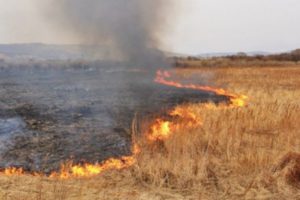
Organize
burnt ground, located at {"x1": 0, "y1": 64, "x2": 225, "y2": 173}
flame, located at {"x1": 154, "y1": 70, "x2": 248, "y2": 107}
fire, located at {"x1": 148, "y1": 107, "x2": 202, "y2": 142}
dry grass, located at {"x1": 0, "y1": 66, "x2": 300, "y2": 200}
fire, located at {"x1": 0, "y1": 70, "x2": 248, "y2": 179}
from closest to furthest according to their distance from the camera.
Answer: dry grass, located at {"x1": 0, "y1": 66, "x2": 300, "y2": 200}, fire, located at {"x1": 0, "y1": 70, "x2": 248, "y2": 179}, burnt ground, located at {"x1": 0, "y1": 64, "x2": 225, "y2": 173}, fire, located at {"x1": 148, "y1": 107, "x2": 202, "y2": 142}, flame, located at {"x1": 154, "y1": 70, "x2": 248, "y2": 107}

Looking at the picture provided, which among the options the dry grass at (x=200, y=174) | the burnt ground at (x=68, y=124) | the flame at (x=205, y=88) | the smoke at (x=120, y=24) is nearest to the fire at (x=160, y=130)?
the dry grass at (x=200, y=174)

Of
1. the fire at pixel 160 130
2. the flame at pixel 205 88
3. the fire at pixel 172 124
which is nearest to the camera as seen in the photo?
the fire at pixel 160 130

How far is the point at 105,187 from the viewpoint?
7.99m

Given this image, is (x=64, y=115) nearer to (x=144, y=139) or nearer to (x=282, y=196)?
(x=144, y=139)

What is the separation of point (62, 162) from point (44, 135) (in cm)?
264

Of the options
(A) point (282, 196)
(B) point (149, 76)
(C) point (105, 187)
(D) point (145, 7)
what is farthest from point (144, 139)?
(D) point (145, 7)

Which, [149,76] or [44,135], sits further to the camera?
[149,76]

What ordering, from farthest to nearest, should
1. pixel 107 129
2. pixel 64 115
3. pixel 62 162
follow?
pixel 64 115
pixel 107 129
pixel 62 162

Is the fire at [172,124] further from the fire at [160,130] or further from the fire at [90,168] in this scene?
the fire at [90,168]

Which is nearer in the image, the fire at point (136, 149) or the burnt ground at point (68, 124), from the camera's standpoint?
the fire at point (136, 149)

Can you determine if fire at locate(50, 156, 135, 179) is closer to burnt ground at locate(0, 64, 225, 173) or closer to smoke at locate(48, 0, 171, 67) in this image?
burnt ground at locate(0, 64, 225, 173)

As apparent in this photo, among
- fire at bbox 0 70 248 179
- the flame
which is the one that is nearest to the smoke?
the flame

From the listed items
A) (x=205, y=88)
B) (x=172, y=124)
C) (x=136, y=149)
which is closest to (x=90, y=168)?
(x=136, y=149)

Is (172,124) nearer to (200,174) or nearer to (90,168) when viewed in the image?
(90,168)
